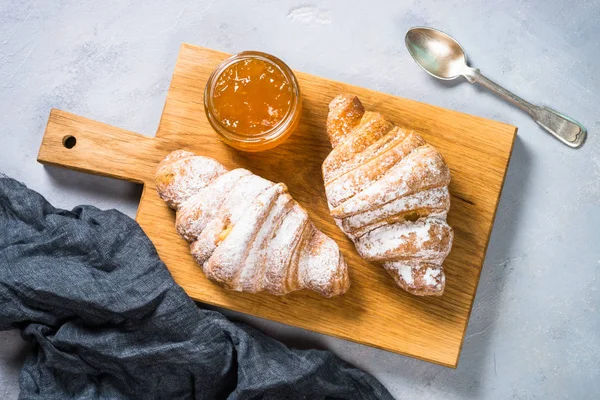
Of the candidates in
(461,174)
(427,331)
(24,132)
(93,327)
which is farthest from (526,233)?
(24,132)

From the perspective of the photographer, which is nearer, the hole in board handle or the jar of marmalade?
the jar of marmalade

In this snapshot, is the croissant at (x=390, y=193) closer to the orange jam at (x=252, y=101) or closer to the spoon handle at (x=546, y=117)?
the orange jam at (x=252, y=101)

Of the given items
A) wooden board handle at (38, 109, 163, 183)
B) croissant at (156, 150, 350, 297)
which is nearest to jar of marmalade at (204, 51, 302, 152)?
croissant at (156, 150, 350, 297)

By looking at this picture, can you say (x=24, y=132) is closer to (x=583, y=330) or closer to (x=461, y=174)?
(x=461, y=174)

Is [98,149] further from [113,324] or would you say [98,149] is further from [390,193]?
[390,193]

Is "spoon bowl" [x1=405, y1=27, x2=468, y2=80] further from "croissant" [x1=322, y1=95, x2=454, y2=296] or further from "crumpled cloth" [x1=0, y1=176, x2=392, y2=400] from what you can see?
"crumpled cloth" [x1=0, y1=176, x2=392, y2=400]

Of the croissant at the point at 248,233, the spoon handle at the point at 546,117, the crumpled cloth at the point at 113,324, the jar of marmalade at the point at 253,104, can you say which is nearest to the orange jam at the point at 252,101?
the jar of marmalade at the point at 253,104
